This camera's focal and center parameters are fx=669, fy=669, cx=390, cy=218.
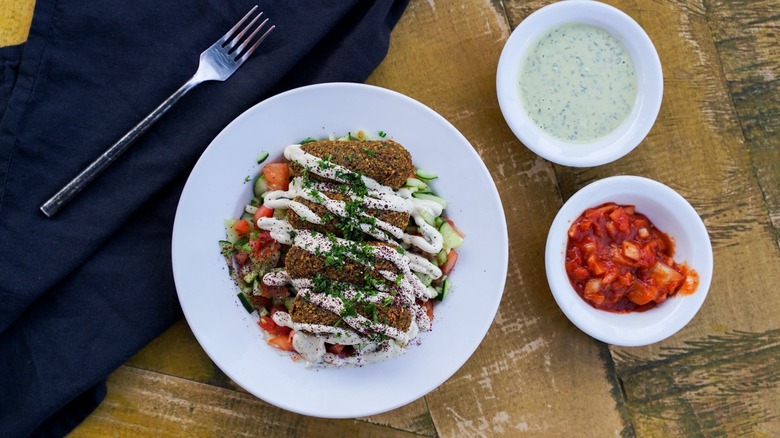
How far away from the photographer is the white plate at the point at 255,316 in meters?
3.39

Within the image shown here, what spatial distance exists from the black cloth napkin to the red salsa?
155 centimetres

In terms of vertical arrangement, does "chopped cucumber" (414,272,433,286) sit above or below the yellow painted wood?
below

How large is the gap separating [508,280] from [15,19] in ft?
10.3

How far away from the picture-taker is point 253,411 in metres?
3.90

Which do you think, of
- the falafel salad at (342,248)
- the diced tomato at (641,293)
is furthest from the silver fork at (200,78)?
the diced tomato at (641,293)

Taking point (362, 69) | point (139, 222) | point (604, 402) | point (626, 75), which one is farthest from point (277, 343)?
point (626, 75)

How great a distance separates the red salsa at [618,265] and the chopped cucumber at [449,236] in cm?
69

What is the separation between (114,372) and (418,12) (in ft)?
8.94

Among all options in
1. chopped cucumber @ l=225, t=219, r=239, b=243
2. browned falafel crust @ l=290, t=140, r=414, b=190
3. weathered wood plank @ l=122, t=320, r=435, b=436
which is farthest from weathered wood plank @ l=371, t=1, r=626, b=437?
weathered wood plank @ l=122, t=320, r=435, b=436

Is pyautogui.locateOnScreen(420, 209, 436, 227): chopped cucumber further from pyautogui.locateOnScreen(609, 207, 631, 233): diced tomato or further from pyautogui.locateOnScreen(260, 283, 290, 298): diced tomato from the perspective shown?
pyautogui.locateOnScreen(609, 207, 631, 233): diced tomato

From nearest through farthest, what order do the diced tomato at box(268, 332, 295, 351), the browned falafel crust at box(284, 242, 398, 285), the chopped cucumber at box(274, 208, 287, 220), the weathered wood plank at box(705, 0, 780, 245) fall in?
the browned falafel crust at box(284, 242, 398, 285), the chopped cucumber at box(274, 208, 287, 220), the diced tomato at box(268, 332, 295, 351), the weathered wood plank at box(705, 0, 780, 245)

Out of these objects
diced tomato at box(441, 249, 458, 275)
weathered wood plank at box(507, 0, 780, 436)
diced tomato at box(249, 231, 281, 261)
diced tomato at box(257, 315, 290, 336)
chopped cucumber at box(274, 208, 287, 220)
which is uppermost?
chopped cucumber at box(274, 208, 287, 220)

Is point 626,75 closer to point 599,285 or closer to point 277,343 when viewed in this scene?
Answer: point 599,285

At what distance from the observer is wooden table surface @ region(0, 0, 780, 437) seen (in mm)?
3889
